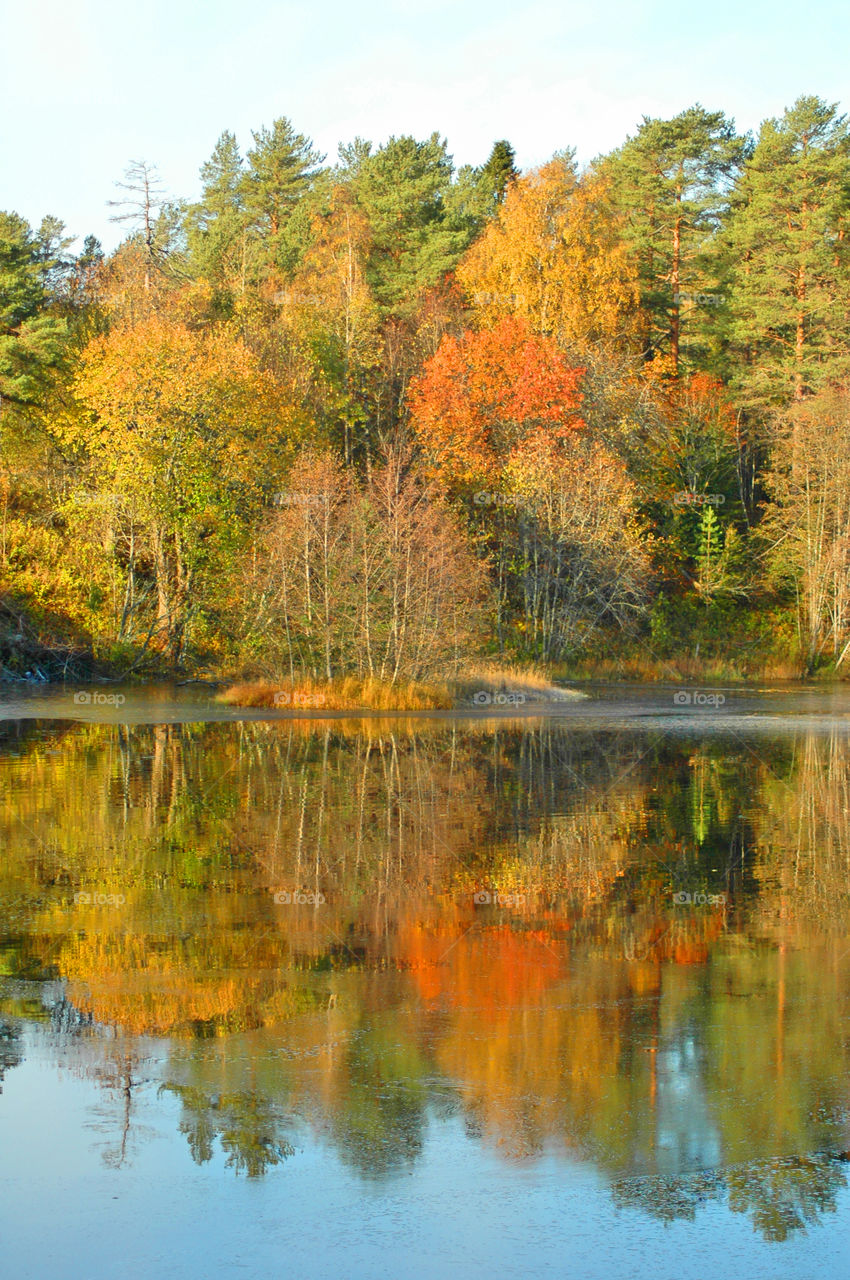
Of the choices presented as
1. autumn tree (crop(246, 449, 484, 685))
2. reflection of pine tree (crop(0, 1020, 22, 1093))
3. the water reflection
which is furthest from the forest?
reflection of pine tree (crop(0, 1020, 22, 1093))

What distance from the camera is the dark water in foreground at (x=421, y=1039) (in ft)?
17.1

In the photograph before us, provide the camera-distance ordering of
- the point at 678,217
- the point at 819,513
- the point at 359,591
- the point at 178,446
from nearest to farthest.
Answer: the point at 359,591
the point at 178,446
the point at 819,513
the point at 678,217

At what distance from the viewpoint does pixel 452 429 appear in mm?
44312

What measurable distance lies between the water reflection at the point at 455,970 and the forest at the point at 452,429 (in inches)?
623

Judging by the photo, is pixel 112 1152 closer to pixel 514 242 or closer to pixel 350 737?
pixel 350 737

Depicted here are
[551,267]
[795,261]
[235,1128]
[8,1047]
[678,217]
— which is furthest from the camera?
[678,217]

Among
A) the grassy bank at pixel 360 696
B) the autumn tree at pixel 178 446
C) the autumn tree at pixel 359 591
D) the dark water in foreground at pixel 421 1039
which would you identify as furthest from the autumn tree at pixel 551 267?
the dark water in foreground at pixel 421 1039

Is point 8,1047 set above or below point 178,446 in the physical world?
below

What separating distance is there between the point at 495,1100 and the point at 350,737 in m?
18.2

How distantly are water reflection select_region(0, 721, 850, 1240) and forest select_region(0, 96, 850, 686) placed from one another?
15821 mm

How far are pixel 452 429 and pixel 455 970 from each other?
3662cm

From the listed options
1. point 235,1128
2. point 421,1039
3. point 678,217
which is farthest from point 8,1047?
point 678,217

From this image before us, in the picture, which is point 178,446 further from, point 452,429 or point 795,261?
point 795,261

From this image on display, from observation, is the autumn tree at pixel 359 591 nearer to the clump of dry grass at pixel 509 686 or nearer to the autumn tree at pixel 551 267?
the clump of dry grass at pixel 509 686
